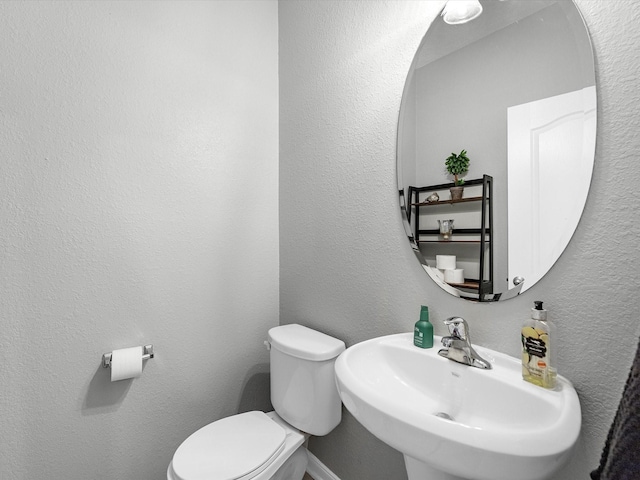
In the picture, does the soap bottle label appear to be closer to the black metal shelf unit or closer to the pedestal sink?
the pedestal sink

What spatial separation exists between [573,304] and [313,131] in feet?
3.90

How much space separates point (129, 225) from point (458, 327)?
4.13ft

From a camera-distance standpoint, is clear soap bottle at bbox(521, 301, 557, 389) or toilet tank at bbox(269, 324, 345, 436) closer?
clear soap bottle at bbox(521, 301, 557, 389)

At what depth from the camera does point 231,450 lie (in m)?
1.08

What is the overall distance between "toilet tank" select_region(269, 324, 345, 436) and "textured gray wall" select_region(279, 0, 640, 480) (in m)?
0.15

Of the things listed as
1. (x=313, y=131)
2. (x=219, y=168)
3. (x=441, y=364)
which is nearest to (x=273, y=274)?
(x=219, y=168)

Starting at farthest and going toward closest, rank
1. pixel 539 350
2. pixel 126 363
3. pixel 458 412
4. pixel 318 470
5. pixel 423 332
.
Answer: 1. pixel 318 470
2. pixel 126 363
3. pixel 423 332
4. pixel 458 412
5. pixel 539 350

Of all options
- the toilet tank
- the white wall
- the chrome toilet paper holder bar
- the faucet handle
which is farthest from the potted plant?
the chrome toilet paper holder bar

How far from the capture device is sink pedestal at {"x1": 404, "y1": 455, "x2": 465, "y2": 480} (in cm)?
74

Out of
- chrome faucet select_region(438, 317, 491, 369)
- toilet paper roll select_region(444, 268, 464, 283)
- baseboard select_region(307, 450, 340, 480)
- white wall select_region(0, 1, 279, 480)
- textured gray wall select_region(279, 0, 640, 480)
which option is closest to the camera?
textured gray wall select_region(279, 0, 640, 480)

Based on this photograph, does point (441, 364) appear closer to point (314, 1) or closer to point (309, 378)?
point (309, 378)

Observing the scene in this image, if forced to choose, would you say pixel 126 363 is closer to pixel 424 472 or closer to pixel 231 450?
pixel 231 450

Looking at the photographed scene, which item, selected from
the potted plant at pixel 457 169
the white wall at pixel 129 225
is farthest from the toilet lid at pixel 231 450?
the potted plant at pixel 457 169

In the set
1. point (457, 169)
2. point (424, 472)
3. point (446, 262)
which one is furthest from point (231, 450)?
point (457, 169)
